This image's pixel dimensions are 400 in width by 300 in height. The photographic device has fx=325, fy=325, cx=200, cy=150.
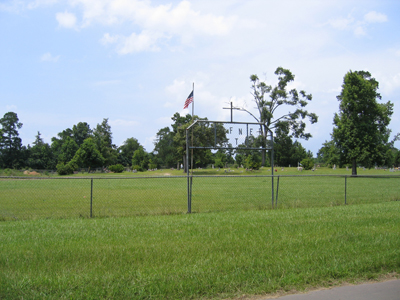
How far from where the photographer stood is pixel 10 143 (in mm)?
81500

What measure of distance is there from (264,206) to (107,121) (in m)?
93.4

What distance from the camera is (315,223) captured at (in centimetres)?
812

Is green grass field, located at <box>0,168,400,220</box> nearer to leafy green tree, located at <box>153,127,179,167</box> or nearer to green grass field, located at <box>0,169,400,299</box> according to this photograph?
green grass field, located at <box>0,169,400,299</box>

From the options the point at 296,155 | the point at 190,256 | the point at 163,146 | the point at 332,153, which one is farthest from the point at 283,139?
the point at 163,146

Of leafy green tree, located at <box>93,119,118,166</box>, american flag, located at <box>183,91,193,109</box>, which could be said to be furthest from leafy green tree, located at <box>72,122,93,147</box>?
american flag, located at <box>183,91,193,109</box>

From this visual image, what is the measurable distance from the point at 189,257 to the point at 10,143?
89683 mm

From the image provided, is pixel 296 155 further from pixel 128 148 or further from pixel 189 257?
pixel 189 257

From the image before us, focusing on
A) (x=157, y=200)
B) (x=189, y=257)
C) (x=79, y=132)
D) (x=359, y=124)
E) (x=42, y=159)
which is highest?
(x=79, y=132)

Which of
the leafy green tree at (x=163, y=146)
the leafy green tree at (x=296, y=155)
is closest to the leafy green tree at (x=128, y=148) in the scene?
the leafy green tree at (x=163, y=146)

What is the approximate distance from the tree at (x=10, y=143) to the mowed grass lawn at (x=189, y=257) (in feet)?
275

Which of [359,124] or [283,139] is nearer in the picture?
[359,124]

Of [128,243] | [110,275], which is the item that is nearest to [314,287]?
[110,275]

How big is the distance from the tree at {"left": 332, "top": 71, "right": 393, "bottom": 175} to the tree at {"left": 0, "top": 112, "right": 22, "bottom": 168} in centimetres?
7419

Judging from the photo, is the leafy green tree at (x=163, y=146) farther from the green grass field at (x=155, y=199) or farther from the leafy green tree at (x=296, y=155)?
the green grass field at (x=155, y=199)
